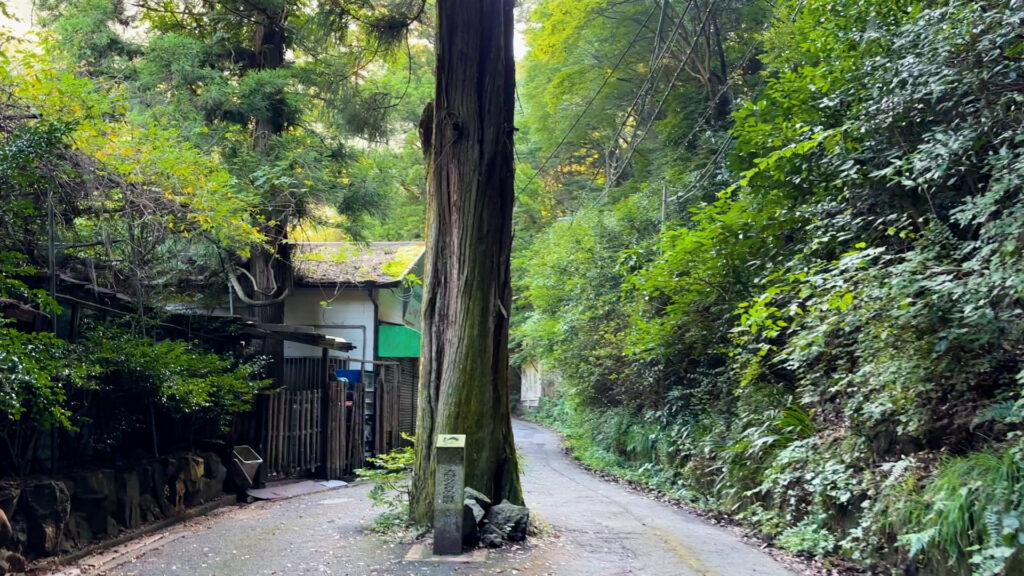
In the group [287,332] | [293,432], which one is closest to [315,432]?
[293,432]

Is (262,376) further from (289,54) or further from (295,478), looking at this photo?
(289,54)

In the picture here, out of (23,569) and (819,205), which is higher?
(819,205)

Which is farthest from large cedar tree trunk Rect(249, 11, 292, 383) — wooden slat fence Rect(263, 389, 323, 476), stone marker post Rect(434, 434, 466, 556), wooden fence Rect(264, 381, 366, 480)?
stone marker post Rect(434, 434, 466, 556)

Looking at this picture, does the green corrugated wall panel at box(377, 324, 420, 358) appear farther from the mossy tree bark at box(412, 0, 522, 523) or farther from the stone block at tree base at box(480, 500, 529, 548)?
the stone block at tree base at box(480, 500, 529, 548)

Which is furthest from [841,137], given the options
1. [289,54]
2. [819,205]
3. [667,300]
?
[289,54]

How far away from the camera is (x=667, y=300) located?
49.1 feet

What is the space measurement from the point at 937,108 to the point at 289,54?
13.5 meters

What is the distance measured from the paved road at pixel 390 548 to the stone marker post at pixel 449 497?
0.37 meters

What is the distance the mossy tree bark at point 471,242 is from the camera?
8414mm

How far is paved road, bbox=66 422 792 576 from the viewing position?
6996 millimetres

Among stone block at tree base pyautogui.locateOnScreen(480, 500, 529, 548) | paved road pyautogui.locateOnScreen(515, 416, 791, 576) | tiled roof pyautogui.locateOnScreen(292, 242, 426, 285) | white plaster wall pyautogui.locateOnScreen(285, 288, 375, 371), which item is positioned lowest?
paved road pyautogui.locateOnScreen(515, 416, 791, 576)

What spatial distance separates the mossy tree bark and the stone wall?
3180 mm

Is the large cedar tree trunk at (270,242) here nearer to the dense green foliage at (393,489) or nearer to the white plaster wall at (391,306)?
the white plaster wall at (391,306)

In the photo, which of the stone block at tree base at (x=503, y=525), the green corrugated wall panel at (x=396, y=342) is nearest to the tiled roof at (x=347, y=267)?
the green corrugated wall panel at (x=396, y=342)
